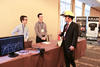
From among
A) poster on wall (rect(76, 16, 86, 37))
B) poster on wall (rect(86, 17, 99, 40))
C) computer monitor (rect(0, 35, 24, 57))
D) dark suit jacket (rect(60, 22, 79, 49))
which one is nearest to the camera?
computer monitor (rect(0, 35, 24, 57))

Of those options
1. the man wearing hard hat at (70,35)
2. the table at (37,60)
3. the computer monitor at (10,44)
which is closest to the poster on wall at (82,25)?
the table at (37,60)

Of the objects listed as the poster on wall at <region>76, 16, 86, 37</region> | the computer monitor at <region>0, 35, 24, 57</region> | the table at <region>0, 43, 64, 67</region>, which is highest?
the poster on wall at <region>76, 16, 86, 37</region>

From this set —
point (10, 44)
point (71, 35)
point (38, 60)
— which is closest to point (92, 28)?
point (71, 35)

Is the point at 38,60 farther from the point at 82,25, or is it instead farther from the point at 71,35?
the point at 82,25

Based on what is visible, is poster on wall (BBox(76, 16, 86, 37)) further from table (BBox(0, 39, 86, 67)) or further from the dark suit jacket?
the dark suit jacket

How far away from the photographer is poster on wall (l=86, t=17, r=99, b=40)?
7.57 m

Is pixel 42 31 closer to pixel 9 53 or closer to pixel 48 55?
pixel 48 55

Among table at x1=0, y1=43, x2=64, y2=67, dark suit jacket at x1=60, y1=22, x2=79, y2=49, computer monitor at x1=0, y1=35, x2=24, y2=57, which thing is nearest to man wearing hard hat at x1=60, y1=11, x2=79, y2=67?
dark suit jacket at x1=60, y1=22, x2=79, y2=49

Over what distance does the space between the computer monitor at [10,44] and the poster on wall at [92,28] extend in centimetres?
661

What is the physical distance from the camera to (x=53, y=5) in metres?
5.13

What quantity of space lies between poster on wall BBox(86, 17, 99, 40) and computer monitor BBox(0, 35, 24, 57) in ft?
21.7

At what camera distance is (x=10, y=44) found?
1.78m

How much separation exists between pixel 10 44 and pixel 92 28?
6.85 metres

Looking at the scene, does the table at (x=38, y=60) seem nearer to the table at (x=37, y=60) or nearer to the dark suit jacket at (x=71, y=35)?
the table at (x=37, y=60)
